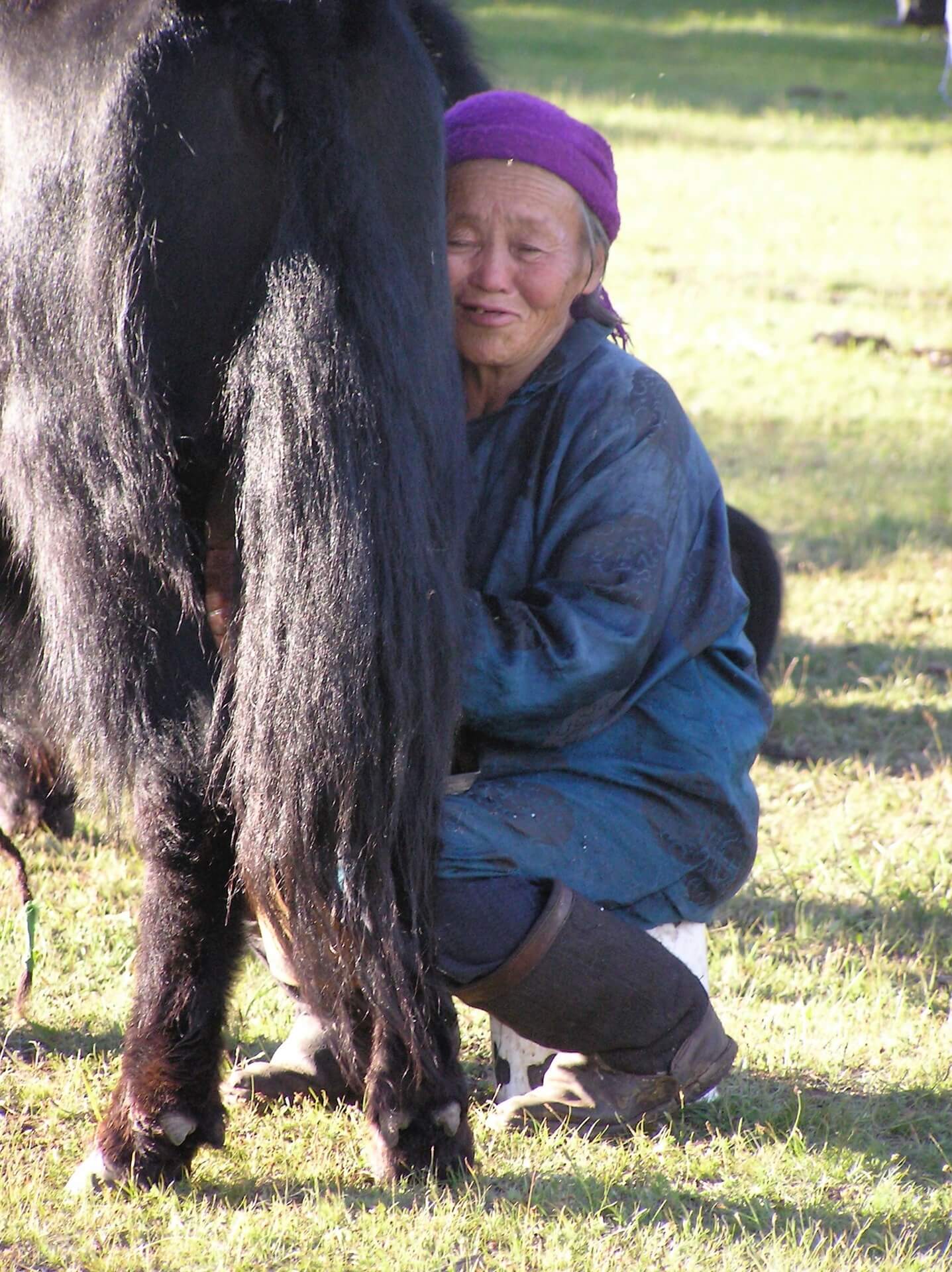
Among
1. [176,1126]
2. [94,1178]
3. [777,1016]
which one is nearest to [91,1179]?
[94,1178]

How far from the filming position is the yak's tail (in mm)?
1528

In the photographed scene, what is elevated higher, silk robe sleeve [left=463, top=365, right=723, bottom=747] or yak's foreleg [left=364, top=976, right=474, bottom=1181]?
silk robe sleeve [left=463, top=365, right=723, bottom=747]

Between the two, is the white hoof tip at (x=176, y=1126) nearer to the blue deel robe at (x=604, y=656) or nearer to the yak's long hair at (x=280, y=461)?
the yak's long hair at (x=280, y=461)

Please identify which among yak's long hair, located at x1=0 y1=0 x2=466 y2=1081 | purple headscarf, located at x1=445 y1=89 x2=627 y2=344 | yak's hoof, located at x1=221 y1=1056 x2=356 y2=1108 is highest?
purple headscarf, located at x1=445 y1=89 x2=627 y2=344

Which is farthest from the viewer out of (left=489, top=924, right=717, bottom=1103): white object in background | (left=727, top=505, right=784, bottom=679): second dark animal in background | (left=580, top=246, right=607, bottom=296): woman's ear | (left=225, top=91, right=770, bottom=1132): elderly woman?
(left=727, top=505, right=784, bottom=679): second dark animal in background

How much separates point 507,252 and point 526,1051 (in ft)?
3.56

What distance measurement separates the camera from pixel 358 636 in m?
1.55

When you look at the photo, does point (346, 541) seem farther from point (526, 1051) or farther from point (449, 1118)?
point (526, 1051)

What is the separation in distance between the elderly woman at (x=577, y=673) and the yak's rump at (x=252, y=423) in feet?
0.66

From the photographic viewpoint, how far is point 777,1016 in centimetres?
231

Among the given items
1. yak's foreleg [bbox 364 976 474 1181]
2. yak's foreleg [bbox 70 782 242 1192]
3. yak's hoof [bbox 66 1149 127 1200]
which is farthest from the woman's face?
yak's hoof [bbox 66 1149 127 1200]

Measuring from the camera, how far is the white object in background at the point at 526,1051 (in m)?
2.11

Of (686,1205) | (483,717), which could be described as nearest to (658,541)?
(483,717)

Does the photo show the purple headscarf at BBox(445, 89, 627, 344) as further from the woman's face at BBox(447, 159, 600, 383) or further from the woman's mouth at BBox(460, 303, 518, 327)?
the woman's mouth at BBox(460, 303, 518, 327)
